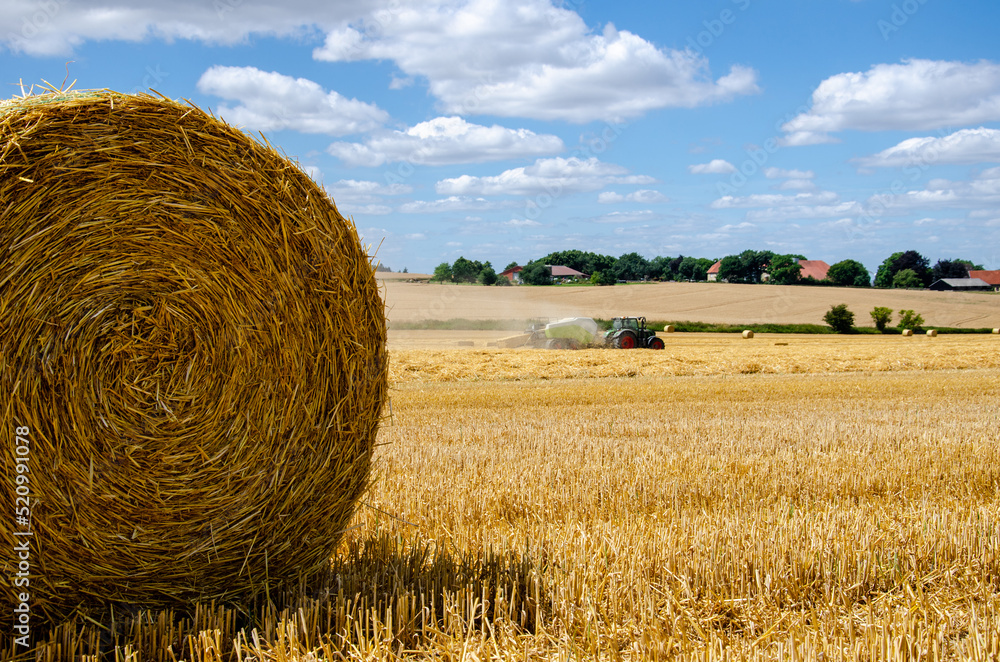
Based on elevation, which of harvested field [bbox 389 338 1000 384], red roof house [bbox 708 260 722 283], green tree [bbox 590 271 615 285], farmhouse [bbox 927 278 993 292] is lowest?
harvested field [bbox 389 338 1000 384]

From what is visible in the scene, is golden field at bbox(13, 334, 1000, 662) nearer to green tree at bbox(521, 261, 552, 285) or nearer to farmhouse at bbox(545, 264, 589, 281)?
green tree at bbox(521, 261, 552, 285)

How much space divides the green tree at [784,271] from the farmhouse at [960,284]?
570 inches

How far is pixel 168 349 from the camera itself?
3350mm

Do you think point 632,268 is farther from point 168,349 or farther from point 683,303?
point 168,349

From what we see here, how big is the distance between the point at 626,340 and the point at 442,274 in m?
34.3

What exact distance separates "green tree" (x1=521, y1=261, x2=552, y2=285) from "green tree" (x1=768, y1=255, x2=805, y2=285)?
2034cm

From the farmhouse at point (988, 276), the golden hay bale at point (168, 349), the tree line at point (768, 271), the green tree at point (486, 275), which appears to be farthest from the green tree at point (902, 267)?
the golden hay bale at point (168, 349)

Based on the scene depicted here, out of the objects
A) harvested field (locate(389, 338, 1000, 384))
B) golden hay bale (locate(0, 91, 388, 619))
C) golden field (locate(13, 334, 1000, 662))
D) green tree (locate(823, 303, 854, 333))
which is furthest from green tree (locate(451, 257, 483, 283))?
golden hay bale (locate(0, 91, 388, 619))

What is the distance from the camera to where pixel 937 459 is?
6418 millimetres

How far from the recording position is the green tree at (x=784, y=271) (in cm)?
6856

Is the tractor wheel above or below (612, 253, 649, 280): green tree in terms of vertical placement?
below

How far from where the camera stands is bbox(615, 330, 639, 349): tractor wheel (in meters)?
23.0

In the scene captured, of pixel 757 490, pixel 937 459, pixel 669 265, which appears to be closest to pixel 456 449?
pixel 757 490

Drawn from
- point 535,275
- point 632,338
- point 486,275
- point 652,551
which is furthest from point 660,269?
point 652,551
